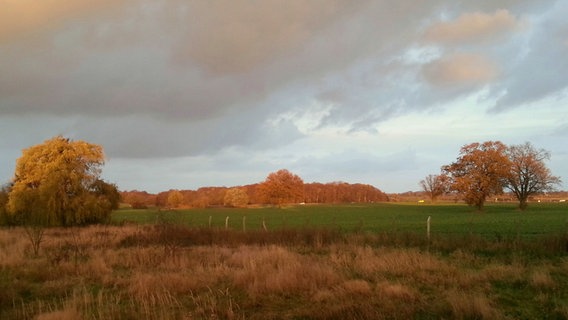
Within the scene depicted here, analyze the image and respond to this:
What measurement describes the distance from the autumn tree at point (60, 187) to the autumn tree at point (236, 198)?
86269 mm

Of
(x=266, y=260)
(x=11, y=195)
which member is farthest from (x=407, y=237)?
(x=11, y=195)

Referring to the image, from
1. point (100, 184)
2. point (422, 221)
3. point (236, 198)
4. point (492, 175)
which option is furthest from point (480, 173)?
point (236, 198)

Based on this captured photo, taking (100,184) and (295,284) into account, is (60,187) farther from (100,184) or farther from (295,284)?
(295,284)

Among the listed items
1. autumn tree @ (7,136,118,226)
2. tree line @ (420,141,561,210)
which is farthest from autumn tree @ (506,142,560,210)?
autumn tree @ (7,136,118,226)

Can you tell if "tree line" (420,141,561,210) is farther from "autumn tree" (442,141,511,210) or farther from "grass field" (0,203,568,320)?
"grass field" (0,203,568,320)

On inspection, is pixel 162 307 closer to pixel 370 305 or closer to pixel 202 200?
pixel 370 305

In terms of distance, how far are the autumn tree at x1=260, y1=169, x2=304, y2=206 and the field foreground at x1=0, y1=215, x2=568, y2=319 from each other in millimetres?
102057

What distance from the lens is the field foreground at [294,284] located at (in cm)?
816

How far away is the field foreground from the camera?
321 inches

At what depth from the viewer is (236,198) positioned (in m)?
126

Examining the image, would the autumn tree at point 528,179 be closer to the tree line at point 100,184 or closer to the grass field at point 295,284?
the tree line at point 100,184

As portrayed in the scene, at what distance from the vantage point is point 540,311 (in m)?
8.16

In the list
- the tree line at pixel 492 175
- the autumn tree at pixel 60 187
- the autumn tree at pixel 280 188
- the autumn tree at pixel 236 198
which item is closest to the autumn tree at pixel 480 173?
the tree line at pixel 492 175

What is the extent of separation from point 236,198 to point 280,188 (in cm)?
1400
